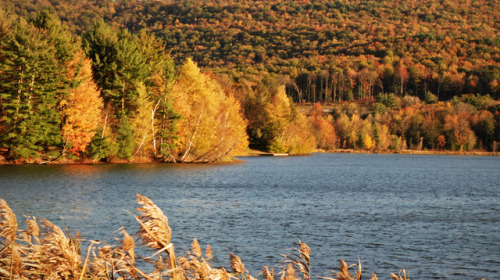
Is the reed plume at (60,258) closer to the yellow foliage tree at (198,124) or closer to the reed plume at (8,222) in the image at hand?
the reed plume at (8,222)

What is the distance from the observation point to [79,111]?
55.0 meters

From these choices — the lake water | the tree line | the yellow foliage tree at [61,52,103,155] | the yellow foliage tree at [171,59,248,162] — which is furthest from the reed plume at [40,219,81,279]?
the yellow foliage tree at [171,59,248,162]

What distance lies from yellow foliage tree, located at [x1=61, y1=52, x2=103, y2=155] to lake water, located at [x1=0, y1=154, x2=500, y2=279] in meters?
3.95

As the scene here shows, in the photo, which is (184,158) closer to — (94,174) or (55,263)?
(94,174)

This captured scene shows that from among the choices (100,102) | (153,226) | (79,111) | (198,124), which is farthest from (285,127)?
(153,226)

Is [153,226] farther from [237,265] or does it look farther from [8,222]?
[8,222]

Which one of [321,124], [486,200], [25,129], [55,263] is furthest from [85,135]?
[321,124]

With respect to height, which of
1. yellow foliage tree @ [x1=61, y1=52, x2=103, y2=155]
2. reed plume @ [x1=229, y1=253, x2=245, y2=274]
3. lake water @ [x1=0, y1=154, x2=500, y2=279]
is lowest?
lake water @ [x1=0, y1=154, x2=500, y2=279]

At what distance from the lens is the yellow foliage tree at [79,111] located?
54906 millimetres

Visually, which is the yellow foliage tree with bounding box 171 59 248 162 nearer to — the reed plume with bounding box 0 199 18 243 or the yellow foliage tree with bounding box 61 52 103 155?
the yellow foliage tree with bounding box 61 52 103 155

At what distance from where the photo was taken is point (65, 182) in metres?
41.0

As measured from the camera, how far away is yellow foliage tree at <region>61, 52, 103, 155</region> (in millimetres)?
54906

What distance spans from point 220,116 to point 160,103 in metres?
7.72

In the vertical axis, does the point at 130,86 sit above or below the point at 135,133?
above
